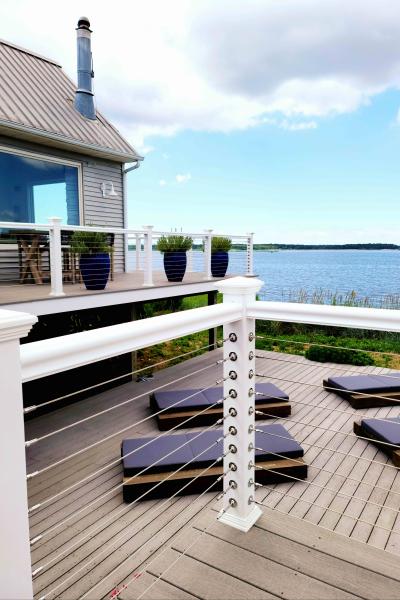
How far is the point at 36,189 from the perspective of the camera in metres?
7.81

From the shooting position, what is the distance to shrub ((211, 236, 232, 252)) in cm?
938

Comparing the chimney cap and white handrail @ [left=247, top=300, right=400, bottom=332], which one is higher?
the chimney cap

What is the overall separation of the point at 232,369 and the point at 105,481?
2.79 meters

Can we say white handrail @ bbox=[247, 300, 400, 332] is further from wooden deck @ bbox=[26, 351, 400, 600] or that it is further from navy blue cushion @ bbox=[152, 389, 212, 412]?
navy blue cushion @ bbox=[152, 389, 212, 412]

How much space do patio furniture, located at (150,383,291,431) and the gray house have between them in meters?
4.31

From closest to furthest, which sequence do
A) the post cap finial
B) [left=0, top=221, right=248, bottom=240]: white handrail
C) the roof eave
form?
the post cap finial
[left=0, top=221, right=248, bottom=240]: white handrail
the roof eave

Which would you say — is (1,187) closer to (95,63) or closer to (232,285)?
(95,63)

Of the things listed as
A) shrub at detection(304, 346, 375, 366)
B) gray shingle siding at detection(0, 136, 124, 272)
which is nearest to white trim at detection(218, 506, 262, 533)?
shrub at detection(304, 346, 375, 366)

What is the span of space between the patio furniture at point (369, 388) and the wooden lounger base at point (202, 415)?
0.75 meters

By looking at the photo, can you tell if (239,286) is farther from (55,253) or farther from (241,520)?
(55,253)

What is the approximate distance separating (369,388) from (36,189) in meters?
6.72

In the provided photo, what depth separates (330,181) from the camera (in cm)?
4050

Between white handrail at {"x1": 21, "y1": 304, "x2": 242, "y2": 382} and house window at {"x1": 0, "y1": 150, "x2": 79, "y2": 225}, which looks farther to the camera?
house window at {"x1": 0, "y1": 150, "x2": 79, "y2": 225}

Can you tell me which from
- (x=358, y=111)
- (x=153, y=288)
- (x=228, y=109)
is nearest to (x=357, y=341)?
(x=153, y=288)
